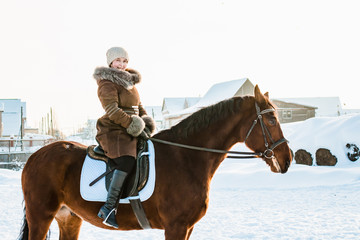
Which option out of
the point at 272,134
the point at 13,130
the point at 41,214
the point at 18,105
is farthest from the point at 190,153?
the point at 18,105

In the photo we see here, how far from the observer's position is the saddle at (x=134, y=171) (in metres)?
3.33

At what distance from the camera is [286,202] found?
8.55 m

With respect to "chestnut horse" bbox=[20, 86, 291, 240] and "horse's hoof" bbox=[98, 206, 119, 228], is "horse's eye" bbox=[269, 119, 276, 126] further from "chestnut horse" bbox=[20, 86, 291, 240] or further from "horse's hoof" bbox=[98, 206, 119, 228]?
"horse's hoof" bbox=[98, 206, 119, 228]

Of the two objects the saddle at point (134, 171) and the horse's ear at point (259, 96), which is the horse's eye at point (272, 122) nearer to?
the horse's ear at point (259, 96)

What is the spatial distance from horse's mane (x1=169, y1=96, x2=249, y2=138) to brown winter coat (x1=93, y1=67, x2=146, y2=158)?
609 mm

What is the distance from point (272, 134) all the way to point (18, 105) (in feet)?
172

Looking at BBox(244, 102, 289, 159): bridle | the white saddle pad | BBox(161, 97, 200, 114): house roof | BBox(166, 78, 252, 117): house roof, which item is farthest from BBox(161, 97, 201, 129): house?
BBox(244, 102, 289, 159): bridle

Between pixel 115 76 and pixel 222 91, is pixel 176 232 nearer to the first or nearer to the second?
pixel 115 76

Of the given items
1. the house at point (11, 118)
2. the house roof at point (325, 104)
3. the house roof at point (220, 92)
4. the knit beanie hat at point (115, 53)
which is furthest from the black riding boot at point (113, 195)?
the house roof at point (325, 104)

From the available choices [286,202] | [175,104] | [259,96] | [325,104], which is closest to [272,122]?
[259,96]

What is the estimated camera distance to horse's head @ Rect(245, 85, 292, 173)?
11.0 ft

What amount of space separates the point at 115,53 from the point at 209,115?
1.29m

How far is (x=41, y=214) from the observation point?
3.56 metres

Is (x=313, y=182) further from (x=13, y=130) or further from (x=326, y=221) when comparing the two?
(x=13, y=130)
